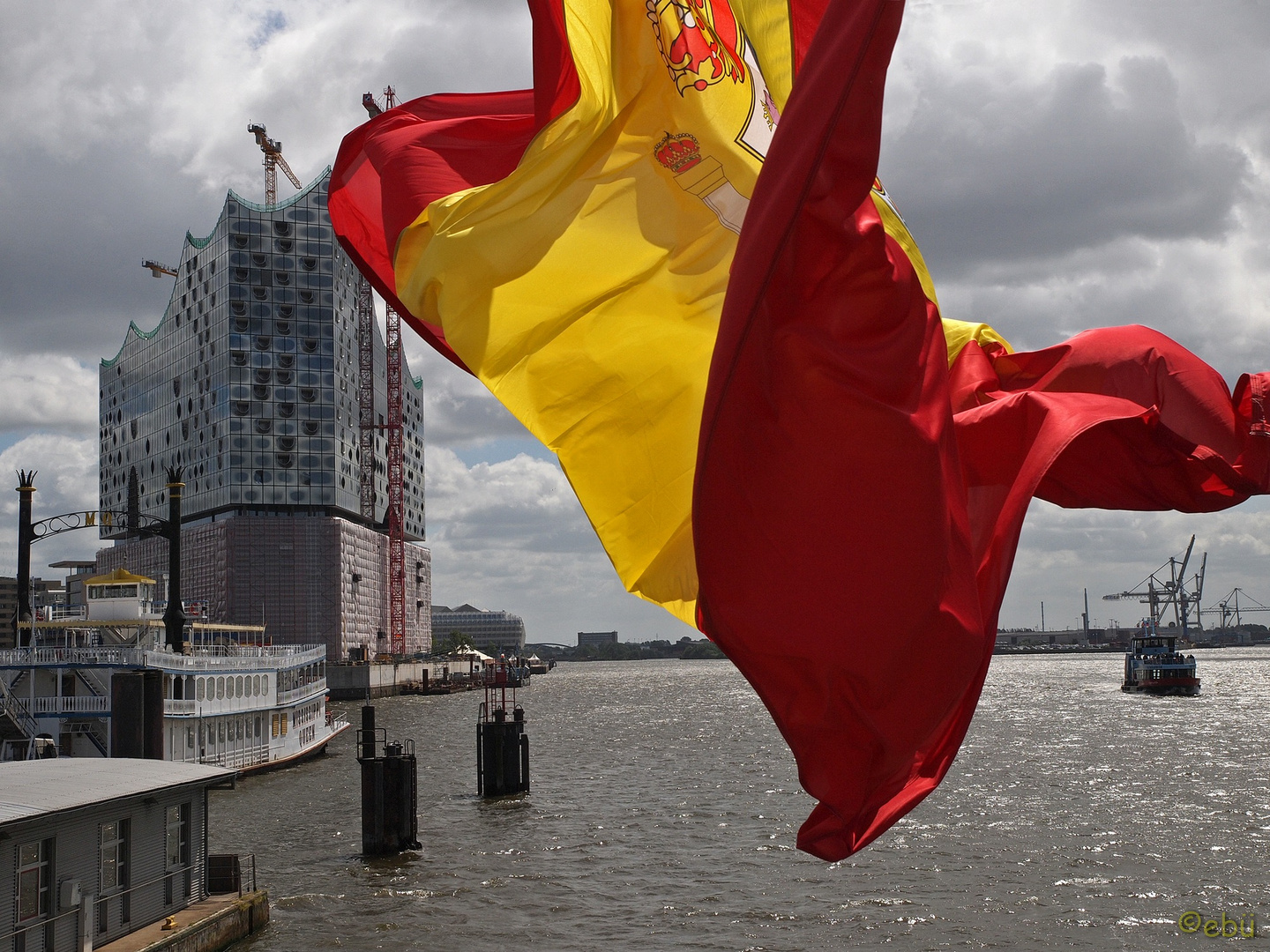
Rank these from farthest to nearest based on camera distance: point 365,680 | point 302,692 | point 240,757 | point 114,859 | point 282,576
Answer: point 282,576
point 365,680
point 302,692
point 240,757
point 114,859

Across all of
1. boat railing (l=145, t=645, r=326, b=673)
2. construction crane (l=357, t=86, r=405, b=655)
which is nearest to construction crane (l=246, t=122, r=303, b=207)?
construction crane (l=357, t=86, r=405, b=655)

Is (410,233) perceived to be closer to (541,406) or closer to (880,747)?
(541,406)

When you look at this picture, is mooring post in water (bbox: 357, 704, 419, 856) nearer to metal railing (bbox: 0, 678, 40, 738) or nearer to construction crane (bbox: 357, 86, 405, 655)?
metal railing (bbox: 0, 678, 40, 738)

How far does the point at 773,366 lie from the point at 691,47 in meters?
2.83

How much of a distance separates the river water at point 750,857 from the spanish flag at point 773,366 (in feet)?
55.3

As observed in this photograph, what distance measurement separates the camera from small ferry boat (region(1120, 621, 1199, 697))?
9175 centimetres

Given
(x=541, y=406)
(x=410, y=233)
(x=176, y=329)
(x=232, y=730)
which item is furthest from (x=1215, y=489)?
(x=176, y=329)

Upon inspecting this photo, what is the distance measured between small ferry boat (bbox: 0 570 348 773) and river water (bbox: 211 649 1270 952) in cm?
199

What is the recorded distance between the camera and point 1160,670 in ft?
302

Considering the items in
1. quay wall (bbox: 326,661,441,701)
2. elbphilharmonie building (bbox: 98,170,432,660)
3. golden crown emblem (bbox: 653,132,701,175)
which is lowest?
quay wall (bbox: 326,661,441,701)

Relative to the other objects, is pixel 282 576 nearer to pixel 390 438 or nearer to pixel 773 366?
pixel 390 438

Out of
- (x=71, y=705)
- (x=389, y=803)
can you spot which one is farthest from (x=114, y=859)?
(x=71, y=705)

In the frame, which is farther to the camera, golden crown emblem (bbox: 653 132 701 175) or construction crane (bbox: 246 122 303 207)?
construction crane (bbox: 246 122 303 207)

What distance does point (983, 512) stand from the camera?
16.3 ft
